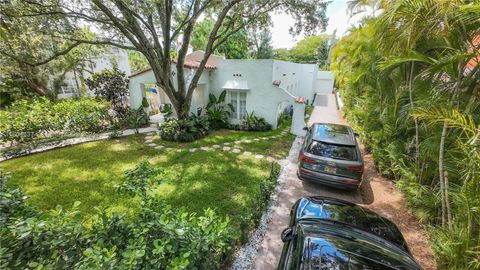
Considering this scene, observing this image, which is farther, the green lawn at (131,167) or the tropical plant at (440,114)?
the green lawn at (131,167)

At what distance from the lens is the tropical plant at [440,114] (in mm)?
3223

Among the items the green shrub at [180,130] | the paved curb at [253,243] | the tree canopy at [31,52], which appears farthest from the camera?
the green shrub at [180,130]

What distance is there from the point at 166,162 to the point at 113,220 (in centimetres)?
609

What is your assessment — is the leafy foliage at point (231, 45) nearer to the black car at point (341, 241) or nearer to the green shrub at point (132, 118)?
the green shrub at point (132, 118)

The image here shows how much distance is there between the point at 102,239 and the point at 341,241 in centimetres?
299

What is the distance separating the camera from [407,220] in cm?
523

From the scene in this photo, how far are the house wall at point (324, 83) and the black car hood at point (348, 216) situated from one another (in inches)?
1265

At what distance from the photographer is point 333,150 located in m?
6.05

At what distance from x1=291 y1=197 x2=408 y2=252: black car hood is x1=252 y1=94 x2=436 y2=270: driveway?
92cm

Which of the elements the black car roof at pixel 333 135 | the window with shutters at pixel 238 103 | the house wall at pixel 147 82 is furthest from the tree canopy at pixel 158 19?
the black car roof at pixel 333 135

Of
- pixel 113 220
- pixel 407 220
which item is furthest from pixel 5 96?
pixel 407 220

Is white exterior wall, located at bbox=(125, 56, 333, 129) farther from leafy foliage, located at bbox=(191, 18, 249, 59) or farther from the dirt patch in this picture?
leafy foliage, located at bbox=(191, 18, 249, 59)

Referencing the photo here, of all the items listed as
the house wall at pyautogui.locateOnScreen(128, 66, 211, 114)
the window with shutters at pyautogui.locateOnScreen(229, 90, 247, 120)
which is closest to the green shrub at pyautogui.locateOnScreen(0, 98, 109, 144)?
the house wall at pyautogui.locateOnScreen(128, 66, 211, 114)

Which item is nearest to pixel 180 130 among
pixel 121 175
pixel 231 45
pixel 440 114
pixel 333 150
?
pixel 121 175
